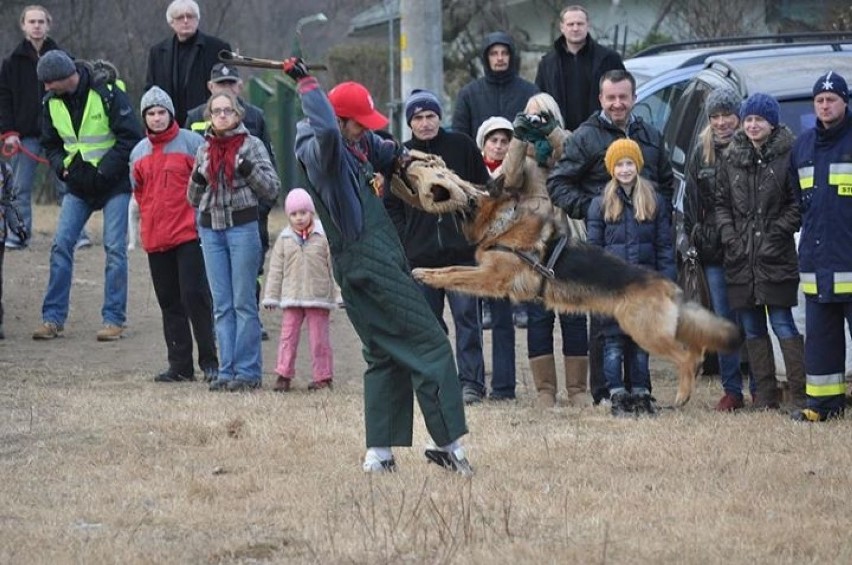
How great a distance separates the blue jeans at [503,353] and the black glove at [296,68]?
3852 millimetres

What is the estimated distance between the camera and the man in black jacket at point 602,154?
10.7 m

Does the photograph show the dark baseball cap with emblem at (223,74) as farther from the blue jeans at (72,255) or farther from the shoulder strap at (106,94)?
the blue jeans at (72,255)

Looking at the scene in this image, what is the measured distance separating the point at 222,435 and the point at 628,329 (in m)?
2.42

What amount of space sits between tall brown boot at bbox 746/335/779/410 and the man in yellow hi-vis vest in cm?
542

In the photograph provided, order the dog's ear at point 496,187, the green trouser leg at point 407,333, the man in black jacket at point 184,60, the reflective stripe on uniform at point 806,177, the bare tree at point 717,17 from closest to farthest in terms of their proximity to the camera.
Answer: the green trouser leg at point 407,333, the reflective stripe on uniform at point 806,177, the dog's ear at point 496,187, the man in black jacket at point 184,60, the bare tree at point 717,17

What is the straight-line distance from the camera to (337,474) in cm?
830

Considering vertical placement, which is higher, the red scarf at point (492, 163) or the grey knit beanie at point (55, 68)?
the grey knit beanie at point (55, 68)

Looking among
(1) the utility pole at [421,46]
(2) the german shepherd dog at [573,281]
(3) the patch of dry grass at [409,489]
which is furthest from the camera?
(1) the utility pole at [421,46]

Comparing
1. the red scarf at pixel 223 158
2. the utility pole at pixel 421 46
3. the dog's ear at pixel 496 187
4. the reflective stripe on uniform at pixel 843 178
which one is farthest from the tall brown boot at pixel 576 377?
the utility pole at pixel 421 46

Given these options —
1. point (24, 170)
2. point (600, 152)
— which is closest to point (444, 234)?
point (600, 152)

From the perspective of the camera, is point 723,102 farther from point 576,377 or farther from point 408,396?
point 408,396

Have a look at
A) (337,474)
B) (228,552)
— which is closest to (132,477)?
(337,474)

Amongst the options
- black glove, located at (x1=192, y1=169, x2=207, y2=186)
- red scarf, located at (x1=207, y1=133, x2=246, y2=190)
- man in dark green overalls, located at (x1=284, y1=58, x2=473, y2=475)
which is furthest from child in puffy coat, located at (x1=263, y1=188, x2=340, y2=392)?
man in dark green overalls, located at (x1=284, y1=58, x2=473, y2=475)

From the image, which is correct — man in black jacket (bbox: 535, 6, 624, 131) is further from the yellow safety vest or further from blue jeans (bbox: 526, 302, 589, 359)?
the yellow safety vest
